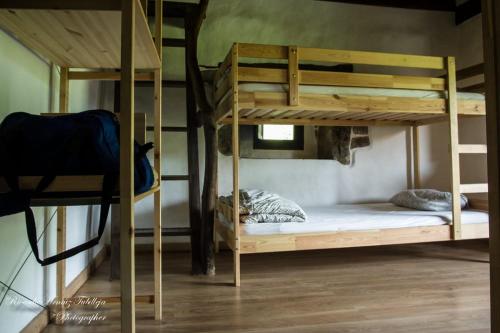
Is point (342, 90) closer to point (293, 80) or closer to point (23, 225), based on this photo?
point (293, 80)

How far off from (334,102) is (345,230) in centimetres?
90

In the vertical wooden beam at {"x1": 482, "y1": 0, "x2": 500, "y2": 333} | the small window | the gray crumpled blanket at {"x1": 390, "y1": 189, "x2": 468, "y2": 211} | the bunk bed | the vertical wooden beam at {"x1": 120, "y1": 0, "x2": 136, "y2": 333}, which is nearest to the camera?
the vertical wooden beam at {"x1": 482, "y1": 0, "x2": 500, "y2": 333}

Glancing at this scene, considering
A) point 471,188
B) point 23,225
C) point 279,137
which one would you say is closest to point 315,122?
point 279,137

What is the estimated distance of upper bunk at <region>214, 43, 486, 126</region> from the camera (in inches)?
80.3

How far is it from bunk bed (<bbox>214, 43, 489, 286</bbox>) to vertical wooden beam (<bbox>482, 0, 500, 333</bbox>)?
1409 millimetres

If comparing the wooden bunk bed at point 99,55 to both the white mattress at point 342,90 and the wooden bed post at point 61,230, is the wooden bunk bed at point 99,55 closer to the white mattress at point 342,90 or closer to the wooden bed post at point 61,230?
the wooden bed post at point 61,230

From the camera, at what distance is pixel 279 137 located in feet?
10.5

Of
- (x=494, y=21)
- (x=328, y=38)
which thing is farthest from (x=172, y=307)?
(x=328, y=38)

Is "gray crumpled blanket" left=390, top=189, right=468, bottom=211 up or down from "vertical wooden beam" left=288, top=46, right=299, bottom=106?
down

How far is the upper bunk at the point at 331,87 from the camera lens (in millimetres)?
2039

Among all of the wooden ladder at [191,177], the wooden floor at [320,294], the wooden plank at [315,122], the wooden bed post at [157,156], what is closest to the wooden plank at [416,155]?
the wooden plank at [315,122]

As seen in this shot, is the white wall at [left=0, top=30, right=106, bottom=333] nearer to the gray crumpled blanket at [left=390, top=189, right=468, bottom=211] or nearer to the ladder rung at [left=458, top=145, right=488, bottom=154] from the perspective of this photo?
the gray crumpled blanket at [left=390, top=189, right=468, bottom=211]

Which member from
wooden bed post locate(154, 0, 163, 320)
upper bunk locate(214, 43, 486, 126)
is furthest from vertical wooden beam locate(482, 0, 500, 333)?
upper bunk locate(214, 43, 486, 126)

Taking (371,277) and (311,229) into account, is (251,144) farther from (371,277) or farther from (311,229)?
(371,277)
